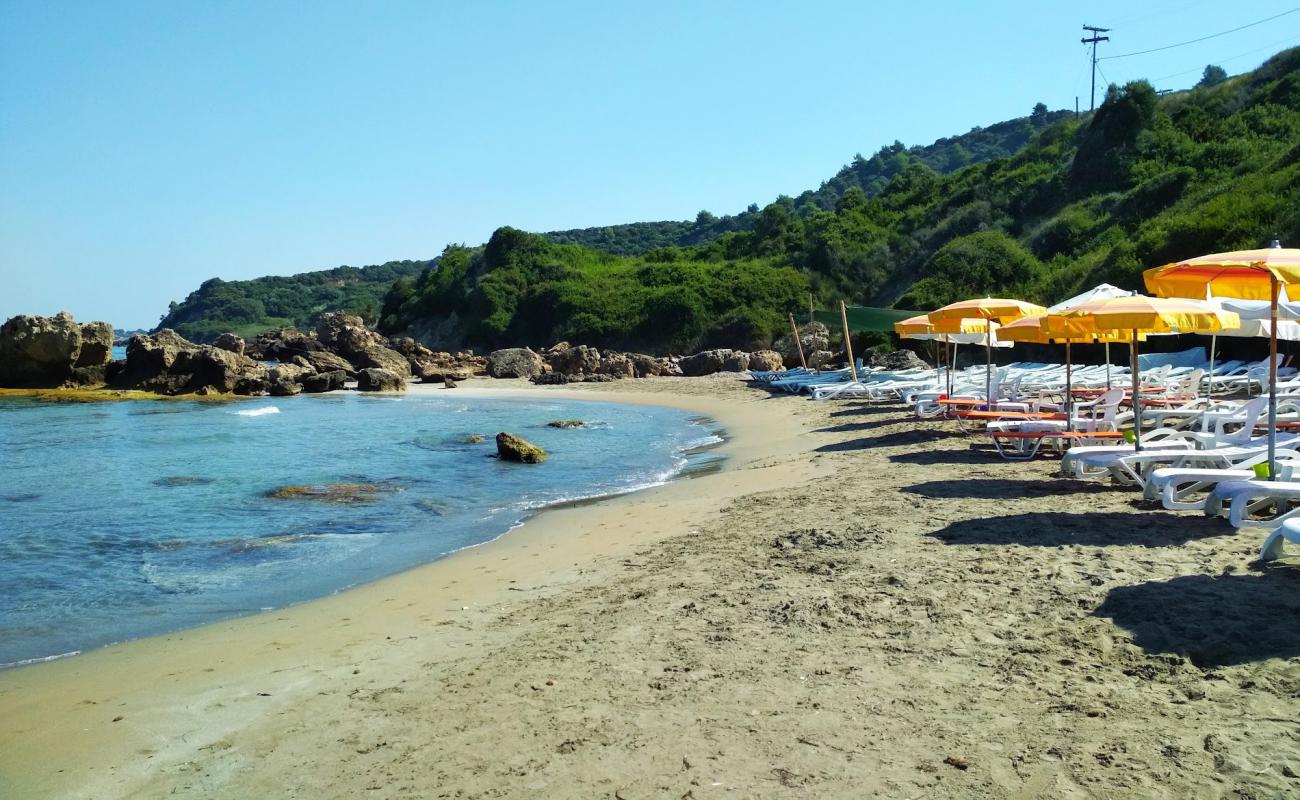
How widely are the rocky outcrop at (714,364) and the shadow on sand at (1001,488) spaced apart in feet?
90.9

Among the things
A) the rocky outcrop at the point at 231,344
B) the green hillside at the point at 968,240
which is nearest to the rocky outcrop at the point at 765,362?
the green hillside at the point at 968,240

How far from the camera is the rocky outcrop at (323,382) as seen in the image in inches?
1425

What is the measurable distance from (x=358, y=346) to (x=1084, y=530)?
38827mm

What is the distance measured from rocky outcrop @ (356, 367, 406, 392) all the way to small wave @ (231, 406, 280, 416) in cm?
658

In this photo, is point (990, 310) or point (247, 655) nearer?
point (247, 655)

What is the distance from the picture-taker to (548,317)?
5850cm

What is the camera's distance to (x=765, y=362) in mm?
37156

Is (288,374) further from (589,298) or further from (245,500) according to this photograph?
(245,500)

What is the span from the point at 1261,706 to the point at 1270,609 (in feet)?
3.93

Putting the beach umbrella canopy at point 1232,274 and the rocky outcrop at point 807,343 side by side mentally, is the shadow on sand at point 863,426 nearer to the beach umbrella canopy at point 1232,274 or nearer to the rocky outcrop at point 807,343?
the beach umbrella canopy at point 1232,274

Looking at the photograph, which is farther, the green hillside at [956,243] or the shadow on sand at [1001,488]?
the green hillside at [956,243]

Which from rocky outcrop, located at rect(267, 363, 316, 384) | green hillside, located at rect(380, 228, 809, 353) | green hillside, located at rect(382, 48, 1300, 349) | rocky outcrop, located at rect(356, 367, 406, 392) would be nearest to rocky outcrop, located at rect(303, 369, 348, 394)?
rocky outcrop, located at rect(267, 363, 316, 384)

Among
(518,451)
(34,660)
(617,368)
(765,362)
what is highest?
(765,362)

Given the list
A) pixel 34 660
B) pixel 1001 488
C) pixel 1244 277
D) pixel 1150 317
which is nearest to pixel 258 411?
pixel 34 660
